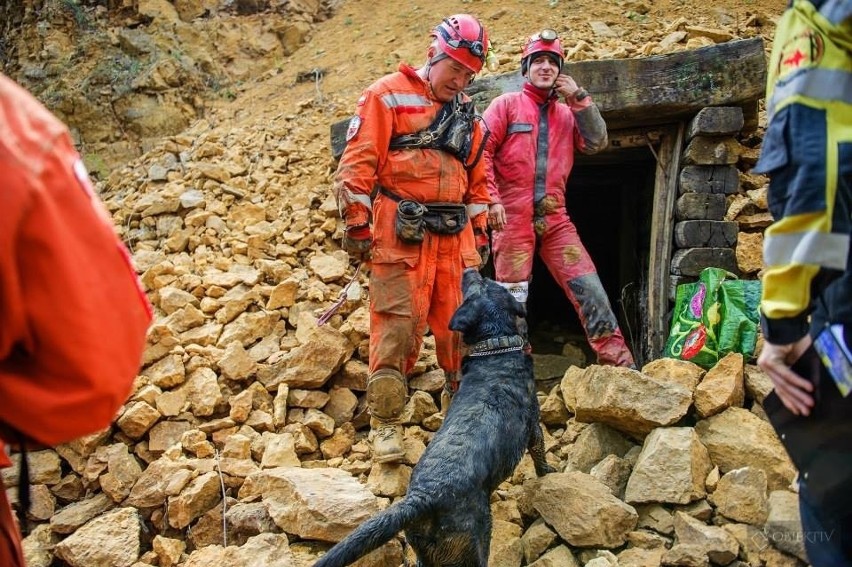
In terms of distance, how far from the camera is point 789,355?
166cm

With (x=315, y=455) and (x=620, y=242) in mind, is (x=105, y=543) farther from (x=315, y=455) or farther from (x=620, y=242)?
(x=620, y=242)

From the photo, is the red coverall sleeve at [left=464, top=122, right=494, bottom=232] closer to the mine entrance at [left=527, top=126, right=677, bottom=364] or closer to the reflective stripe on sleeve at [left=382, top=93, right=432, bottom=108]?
the reflective stripe on sleeve at [left=382, top=93, right=432, bottom=108]

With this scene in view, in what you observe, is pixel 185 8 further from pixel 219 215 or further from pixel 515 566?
pixel 515 566

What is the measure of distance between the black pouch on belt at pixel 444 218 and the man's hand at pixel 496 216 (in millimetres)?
440

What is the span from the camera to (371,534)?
238 centimetres

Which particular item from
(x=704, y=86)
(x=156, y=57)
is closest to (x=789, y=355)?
(x=704, y=86)

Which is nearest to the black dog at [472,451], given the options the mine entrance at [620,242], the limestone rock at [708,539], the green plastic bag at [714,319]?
the limestone rock at [708,539]

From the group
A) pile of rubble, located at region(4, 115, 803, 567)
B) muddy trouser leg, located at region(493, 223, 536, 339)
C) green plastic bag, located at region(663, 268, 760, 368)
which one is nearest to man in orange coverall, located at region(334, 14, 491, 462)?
pile of rubble, located at region(4, 115, 803, 567)

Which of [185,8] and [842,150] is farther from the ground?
[185,8]

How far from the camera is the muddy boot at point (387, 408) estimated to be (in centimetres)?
368

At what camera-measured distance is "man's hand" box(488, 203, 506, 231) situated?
4.32m

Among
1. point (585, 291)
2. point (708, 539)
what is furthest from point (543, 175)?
point (708, 539)

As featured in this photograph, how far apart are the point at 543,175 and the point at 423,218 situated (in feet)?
4.18

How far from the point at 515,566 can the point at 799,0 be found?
8.69ft
